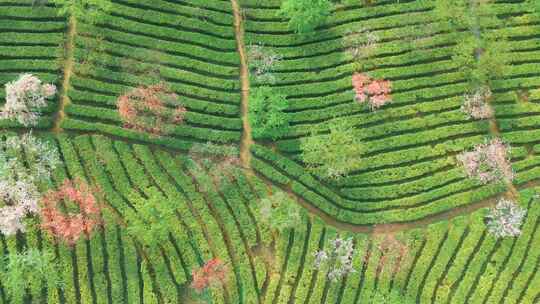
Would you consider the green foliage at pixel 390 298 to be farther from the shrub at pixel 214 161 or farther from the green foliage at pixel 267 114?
the shrub at pixel 214 161

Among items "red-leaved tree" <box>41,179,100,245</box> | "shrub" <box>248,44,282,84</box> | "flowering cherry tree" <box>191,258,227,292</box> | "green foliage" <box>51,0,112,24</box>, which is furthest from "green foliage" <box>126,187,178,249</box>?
"green foliage" <box>51,0,112,24</box>

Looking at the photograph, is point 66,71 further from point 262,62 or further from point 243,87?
point 262,62

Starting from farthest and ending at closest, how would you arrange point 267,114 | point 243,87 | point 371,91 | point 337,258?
point 243,87 → point 371,91 → point 267,114 → point 337,258

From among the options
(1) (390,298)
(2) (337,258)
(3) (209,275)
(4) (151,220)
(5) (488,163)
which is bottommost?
(1) (390,298)

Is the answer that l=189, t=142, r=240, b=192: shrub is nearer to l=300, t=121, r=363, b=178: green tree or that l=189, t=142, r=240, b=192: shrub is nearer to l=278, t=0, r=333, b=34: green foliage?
l=300, t=121, r=363, b=178: green tree

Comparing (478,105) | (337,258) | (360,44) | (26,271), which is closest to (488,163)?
(478,105)
